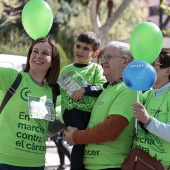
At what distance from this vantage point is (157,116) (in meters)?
3.59

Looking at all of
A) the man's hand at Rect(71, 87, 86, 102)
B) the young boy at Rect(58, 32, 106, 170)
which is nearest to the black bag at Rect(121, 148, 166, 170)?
the young boy at Rect(58, 32, 106, 170)

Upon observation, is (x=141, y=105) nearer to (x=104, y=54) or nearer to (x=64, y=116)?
(x=104, y=54)

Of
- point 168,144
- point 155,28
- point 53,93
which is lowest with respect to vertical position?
point 168,144

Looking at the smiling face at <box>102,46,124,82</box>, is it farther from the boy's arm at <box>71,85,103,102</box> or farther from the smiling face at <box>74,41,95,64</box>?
the smiling face at <box>74,41,95,64</box>

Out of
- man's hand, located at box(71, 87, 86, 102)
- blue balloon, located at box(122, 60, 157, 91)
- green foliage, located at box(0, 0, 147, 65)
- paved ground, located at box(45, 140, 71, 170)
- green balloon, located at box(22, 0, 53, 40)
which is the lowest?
paved ground, located at box(45, 140, 71, 170)

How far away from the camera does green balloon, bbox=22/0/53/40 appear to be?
4.12 m

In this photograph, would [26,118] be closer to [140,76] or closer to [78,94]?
[78,94]

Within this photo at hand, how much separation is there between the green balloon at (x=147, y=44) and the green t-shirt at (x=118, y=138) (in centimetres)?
28

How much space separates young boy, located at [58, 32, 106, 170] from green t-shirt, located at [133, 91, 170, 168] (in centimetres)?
51

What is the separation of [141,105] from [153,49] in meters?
0.44

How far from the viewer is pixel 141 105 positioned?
3469 mm

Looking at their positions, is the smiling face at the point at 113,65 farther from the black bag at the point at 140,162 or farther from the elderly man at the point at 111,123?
the black bag at the point at 140,162

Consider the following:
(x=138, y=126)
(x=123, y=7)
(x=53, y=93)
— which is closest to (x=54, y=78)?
(x=53, y=93)

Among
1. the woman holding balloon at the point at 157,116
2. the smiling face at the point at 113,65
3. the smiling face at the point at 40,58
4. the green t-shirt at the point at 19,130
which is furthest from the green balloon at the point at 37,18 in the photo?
the woman holding balloon at the point at 157,116
